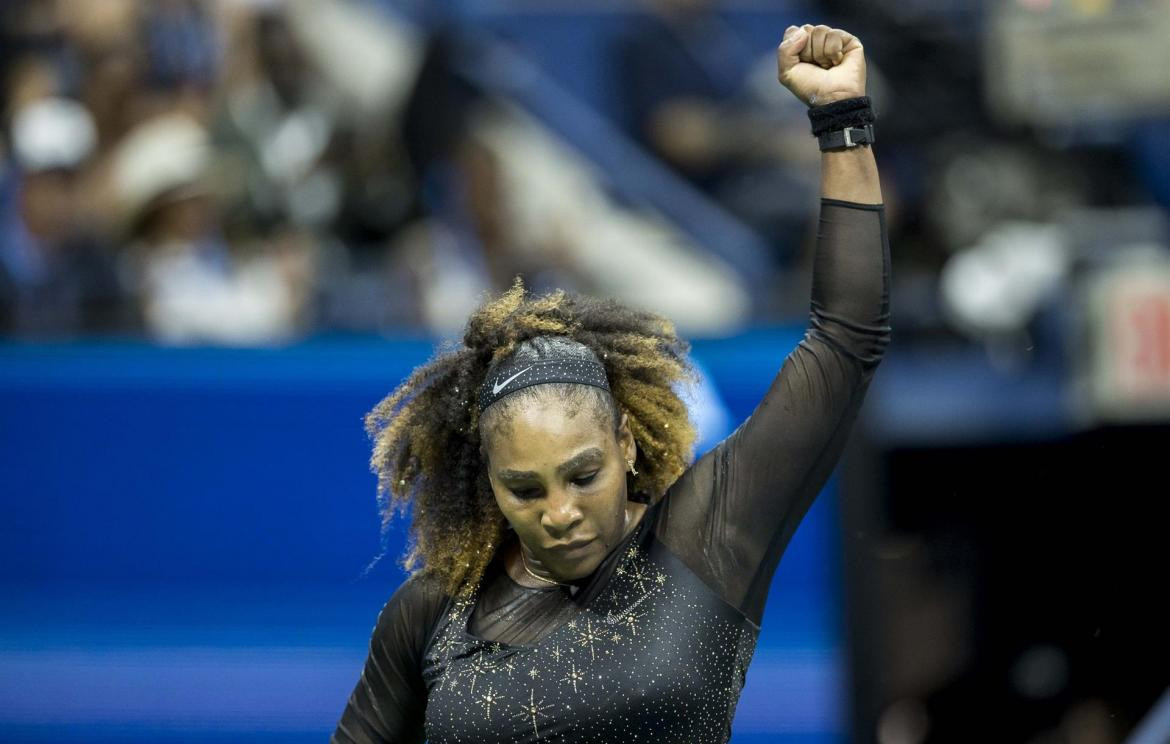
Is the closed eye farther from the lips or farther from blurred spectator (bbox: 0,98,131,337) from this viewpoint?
blurred spectator (bbox: 0,98,131,337)

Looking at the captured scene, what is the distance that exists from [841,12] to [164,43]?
292 centimetres

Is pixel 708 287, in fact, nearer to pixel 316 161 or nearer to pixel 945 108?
pixel 945 108

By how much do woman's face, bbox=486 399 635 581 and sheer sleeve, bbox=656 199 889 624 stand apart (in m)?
0.15

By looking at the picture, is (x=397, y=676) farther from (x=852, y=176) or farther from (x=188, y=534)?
(x=188, y=534)

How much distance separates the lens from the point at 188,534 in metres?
5.79

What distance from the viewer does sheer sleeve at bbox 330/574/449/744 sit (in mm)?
2715

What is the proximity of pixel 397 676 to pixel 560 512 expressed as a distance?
48 centimetres

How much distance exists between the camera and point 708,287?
7605 millimetres

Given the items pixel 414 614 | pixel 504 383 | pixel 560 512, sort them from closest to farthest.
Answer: pixel 560 512
pixel 504 383
pixel 414 614

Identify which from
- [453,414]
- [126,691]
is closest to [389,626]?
[453,414]

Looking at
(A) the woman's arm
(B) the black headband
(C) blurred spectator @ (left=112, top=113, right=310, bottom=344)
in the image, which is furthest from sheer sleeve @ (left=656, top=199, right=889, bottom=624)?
(C) blurred spectator @ (left=112, top=113, right=310, bottom=344)

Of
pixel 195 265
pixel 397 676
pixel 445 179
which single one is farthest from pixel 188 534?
pixel 397 676

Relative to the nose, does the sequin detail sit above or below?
below

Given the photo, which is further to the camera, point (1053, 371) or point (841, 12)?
point (841, 12)
